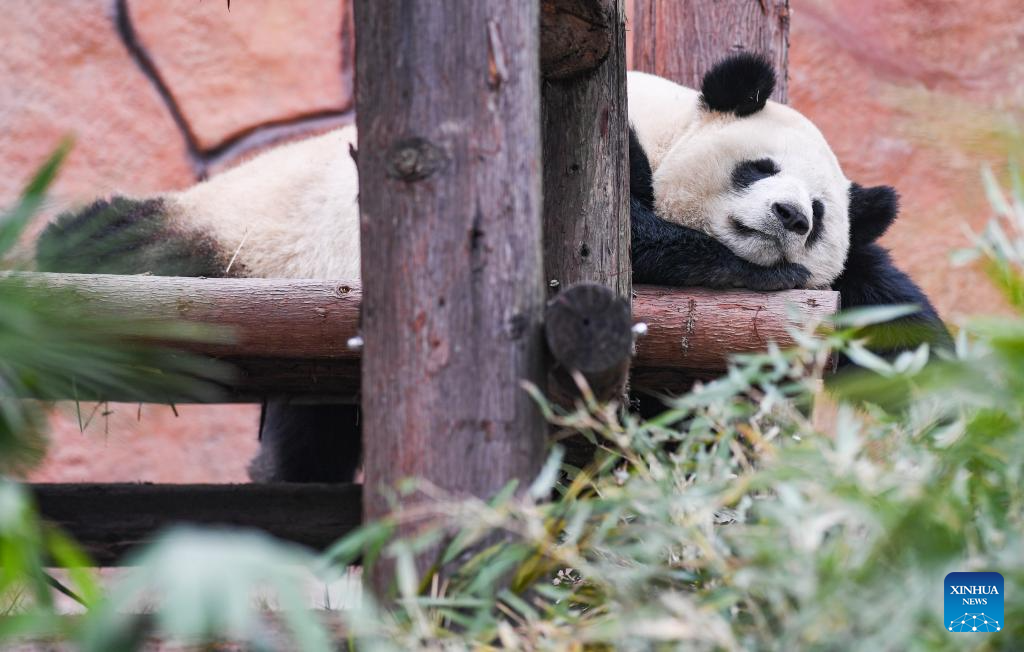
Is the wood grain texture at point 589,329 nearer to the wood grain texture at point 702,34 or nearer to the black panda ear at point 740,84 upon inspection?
the black panda ear at point 740,84

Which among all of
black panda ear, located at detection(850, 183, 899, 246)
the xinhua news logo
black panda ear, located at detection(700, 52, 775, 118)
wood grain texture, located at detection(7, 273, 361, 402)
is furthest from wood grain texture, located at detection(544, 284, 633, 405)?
black panda ear, located at detection(850, 183, 899, 246)

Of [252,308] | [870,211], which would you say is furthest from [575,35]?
[870,211]

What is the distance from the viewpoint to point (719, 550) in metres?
1.29

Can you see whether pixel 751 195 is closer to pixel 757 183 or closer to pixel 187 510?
pixel 757 183

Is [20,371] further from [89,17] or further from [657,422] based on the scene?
[89,17]

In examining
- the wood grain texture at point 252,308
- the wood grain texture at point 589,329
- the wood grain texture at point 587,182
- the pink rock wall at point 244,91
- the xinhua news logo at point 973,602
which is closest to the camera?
the xinhua news logo at point 973,602

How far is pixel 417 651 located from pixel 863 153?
423 cm

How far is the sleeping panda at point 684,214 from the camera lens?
261 centimetres

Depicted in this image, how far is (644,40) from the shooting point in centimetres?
339

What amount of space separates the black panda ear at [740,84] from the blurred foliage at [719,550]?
145cm

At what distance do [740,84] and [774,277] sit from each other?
0.58 metres

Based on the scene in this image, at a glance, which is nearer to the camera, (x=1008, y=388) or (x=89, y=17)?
(x=1008, y=388)

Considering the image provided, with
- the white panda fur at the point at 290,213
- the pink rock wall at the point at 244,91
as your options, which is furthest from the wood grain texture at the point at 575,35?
the pink rock wall at the point at 244,91

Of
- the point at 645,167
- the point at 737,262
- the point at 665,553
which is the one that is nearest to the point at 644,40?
the point at 645,167
